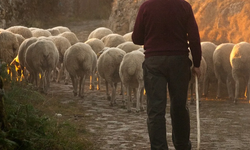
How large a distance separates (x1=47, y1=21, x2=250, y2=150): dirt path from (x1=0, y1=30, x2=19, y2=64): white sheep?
1.89 metres

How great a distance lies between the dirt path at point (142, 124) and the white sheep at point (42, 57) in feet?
2.53

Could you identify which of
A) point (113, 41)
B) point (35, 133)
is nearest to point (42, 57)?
point (113, 41)

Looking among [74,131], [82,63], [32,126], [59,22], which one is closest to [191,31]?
[32,126]

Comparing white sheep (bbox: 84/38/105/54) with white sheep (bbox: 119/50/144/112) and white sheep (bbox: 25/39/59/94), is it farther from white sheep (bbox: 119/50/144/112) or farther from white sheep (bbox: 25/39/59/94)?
white sheep (bbox: 119/50/144/112)

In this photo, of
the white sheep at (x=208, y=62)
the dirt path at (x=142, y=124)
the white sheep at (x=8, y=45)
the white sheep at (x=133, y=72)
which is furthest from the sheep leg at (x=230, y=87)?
the white sheep at (x=8, y=45)

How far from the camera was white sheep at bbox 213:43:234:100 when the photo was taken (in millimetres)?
12500

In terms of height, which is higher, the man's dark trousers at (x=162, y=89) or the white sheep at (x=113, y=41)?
the man's dark trousers at (x=162, y=89)

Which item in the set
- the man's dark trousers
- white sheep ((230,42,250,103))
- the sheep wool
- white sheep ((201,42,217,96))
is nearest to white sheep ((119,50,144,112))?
white sheep ((230,42,250,103))

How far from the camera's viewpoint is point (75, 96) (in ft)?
40.6

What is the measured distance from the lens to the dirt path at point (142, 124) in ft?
23.7

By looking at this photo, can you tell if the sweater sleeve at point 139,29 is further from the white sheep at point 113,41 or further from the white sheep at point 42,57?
the white sheep at point 113,41

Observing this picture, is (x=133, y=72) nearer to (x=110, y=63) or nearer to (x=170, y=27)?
(x=110, y=63)

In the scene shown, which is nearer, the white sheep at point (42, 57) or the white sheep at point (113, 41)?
the white sheep at point (42, 57)

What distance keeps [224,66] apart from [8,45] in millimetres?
6075
